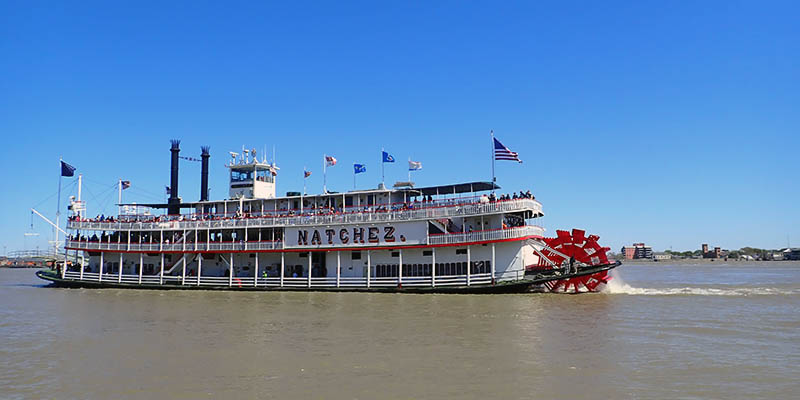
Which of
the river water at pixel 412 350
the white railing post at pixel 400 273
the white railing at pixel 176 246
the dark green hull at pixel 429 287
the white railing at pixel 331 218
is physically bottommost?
the river water at pixel 412 350

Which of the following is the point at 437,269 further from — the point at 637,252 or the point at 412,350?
the point at 637,252

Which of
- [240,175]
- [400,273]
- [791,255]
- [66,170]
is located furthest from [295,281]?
[791,255]

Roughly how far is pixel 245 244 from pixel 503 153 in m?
16.9

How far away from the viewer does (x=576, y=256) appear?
3039 cm

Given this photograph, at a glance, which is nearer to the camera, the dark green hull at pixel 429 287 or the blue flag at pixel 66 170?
the dark green hull at pixel 429 287

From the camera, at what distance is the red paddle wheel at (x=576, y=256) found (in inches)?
1173

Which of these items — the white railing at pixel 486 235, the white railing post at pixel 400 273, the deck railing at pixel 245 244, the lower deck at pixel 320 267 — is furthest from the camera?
the white railing post at pixel 400 273

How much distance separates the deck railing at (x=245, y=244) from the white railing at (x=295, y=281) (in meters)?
1.79

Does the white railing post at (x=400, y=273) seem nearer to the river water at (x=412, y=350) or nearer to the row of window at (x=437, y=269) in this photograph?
the row of window at (x=437, y=269)

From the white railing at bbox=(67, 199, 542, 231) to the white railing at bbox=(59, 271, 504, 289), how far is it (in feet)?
10.5

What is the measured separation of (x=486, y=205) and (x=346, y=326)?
12579 millimetres

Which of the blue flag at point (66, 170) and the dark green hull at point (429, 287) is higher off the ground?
the blue flag at point (66, 170)

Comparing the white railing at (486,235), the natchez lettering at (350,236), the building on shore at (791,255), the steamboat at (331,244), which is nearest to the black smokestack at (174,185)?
the steamboat at (331,244)

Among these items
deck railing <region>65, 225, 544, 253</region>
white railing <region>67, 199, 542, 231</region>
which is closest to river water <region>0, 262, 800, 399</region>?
deck railing <region>65, 225, 544, 253</region>
